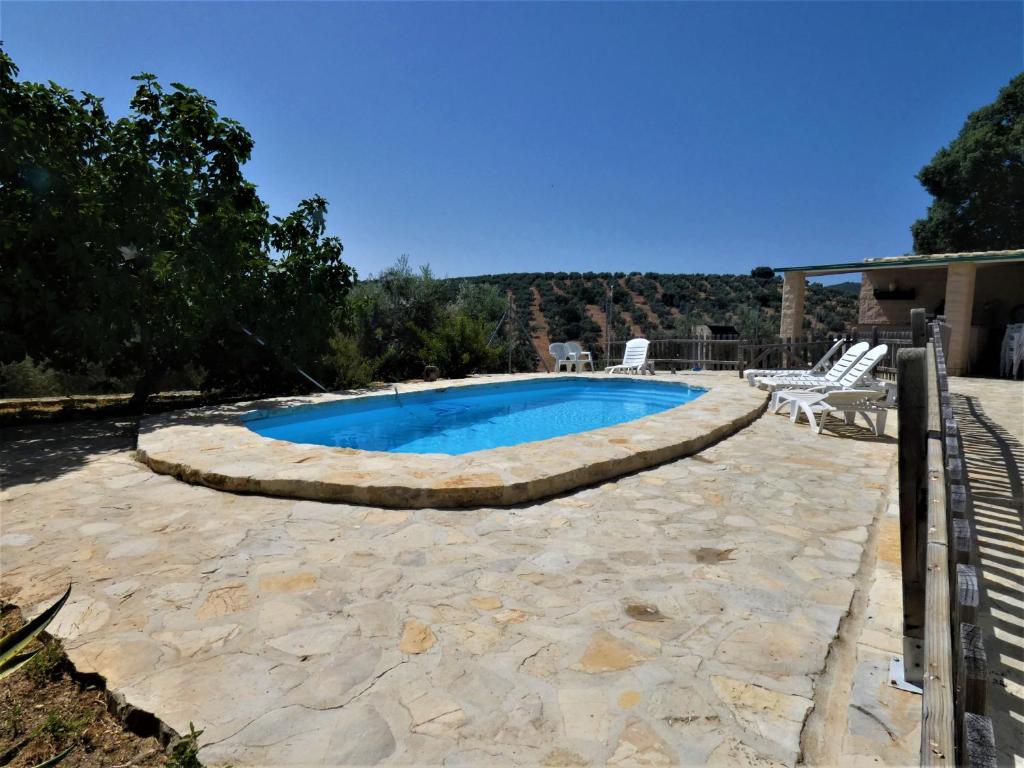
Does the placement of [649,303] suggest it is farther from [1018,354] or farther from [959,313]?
[1018,354]

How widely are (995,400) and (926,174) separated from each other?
20.9m

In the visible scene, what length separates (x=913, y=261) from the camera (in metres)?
11.7

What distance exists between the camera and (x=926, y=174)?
22.9 m

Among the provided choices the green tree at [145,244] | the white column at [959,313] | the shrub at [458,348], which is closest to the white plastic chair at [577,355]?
the shrub at [458,348]

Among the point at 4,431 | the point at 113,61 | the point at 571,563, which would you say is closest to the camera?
the point at 571,563

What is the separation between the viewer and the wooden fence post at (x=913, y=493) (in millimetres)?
1812

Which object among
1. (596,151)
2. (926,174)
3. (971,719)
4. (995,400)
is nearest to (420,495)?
(971,719)

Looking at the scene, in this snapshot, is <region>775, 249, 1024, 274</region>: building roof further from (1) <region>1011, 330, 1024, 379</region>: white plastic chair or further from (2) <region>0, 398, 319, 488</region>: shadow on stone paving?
(2) <region>0, 398, 319, 488</region>: shadow on stone paving

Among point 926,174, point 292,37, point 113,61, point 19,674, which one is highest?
point 926,174

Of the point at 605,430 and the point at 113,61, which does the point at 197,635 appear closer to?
the point at 605,430

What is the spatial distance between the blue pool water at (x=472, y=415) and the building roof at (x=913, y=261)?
5757 millimetres

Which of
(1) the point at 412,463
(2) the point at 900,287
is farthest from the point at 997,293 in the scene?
(1) the point at 412,463

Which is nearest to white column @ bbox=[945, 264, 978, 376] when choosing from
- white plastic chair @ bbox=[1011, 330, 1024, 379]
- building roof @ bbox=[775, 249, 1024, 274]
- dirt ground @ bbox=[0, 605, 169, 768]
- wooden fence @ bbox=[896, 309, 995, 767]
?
building roof @ bbox=[775, 249, 1024, 274]

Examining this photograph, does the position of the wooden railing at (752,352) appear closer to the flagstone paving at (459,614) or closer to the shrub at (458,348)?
the shrub at (458,348)
